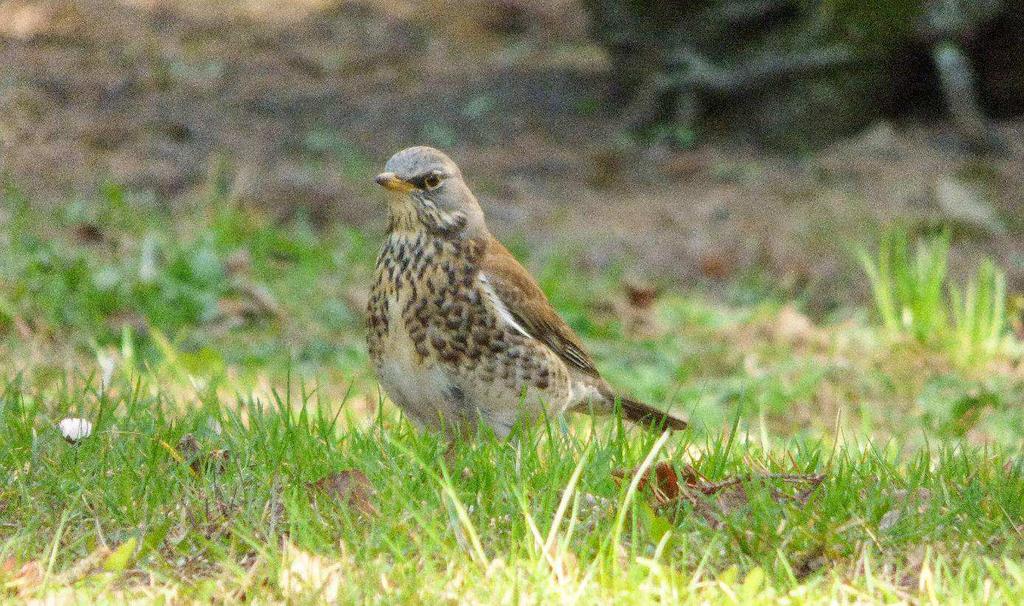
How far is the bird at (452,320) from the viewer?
171 inches

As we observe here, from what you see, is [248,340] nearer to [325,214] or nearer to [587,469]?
[325,214]

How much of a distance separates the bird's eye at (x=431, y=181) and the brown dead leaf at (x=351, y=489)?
4.60 feet

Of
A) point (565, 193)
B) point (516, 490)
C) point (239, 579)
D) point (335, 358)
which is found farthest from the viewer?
point (565, 193)

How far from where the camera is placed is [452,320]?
Answer: 14.3ft

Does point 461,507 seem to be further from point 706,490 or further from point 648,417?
point 648,417

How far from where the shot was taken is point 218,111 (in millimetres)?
9938

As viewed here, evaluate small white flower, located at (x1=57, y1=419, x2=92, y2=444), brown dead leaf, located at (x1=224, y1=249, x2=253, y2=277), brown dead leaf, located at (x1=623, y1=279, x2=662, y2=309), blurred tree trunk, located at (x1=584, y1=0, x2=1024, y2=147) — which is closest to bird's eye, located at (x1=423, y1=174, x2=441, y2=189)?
small white flower, located at (x1=57, y1=419, x2=92, y2=444)

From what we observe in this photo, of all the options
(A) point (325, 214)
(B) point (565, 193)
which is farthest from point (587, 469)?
(B) point (565, 193)

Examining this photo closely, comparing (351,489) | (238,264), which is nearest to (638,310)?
(238,264)

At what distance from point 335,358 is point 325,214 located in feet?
7.30

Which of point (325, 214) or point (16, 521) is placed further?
point (325, 214)

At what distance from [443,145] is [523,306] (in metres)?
5.42

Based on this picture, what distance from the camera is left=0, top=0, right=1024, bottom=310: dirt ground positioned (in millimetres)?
8453

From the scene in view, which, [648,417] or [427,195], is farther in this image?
[648,417]
